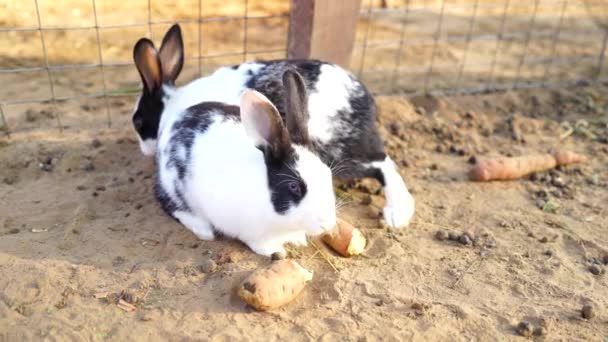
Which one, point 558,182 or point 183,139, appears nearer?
point 183,139

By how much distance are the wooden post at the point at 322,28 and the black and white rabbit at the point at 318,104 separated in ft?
2.24

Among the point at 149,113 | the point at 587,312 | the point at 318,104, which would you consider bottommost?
the point at 587,312

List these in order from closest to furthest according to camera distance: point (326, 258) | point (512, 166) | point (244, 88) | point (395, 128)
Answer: point (326, 258), point (244, 88), point (512, 166), point (395, 128)

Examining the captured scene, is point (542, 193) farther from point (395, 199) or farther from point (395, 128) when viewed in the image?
point (395, 128)

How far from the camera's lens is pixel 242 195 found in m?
3.35

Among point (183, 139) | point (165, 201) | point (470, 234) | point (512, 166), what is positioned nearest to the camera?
point (183, 139)

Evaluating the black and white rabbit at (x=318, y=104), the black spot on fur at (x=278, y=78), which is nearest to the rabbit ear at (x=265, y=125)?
the black and white rabbit at (x=318, y=104)

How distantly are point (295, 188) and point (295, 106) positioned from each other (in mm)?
394

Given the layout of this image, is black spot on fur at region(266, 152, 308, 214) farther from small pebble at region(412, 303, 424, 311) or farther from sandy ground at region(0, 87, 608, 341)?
small pebble at region(412, 303, 424, 311)

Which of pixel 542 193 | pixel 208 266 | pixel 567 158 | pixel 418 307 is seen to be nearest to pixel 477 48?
pixel 567 158

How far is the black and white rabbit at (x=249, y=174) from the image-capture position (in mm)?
3178

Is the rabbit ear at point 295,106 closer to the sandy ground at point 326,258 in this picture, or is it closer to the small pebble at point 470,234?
the sandy ground at point 326,258

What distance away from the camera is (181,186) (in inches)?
142

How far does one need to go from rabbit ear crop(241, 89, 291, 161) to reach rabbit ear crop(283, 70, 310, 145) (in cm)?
14
